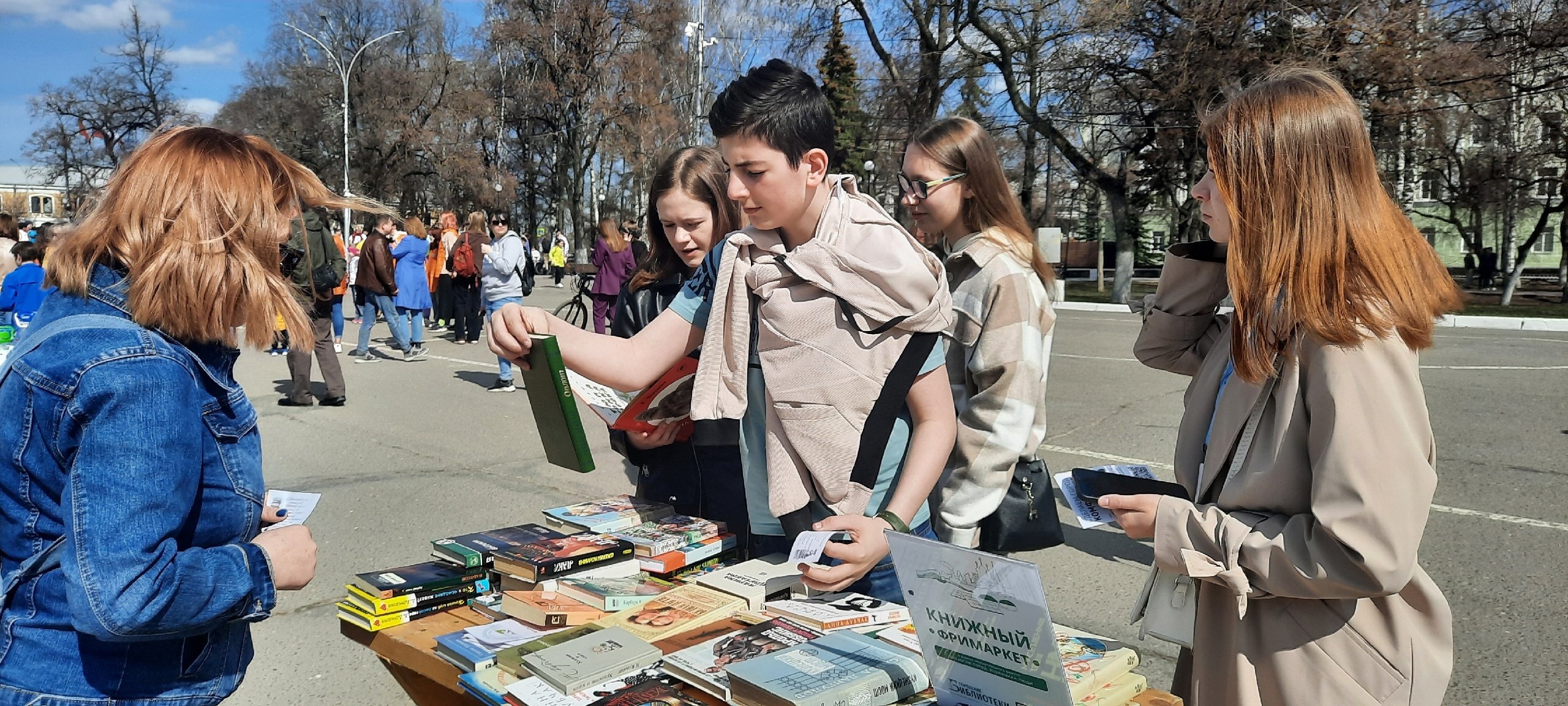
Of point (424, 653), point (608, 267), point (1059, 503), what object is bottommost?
point (1059, 503)

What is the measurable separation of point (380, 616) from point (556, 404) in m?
0.70

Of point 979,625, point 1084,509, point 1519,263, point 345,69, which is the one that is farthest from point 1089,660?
point 345,69

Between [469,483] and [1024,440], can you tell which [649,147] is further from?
[1024,440]

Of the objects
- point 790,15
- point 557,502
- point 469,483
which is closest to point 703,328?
point 557,502

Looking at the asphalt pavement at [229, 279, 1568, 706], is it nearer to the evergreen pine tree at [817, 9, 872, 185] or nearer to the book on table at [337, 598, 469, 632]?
the book on table at [337, 598, 469, 632]

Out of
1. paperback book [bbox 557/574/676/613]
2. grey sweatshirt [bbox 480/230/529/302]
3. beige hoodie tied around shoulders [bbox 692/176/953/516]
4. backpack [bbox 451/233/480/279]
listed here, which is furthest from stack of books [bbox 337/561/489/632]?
backpack [bbox 451/233/480/279]

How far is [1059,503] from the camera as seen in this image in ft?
21.0

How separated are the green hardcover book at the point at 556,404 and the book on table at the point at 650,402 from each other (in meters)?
0.37

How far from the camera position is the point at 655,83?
41.1 metres

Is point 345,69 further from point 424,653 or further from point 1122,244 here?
point 424,653

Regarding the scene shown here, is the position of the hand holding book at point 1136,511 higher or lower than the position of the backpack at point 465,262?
lower

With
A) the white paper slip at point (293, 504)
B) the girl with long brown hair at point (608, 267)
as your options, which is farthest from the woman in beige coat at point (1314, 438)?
the girl with long brown hair at point (608, 267)

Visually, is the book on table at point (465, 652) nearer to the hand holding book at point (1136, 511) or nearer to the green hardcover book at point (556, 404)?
the green hardcover book at point (556, 404)

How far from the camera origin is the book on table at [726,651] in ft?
6.23
